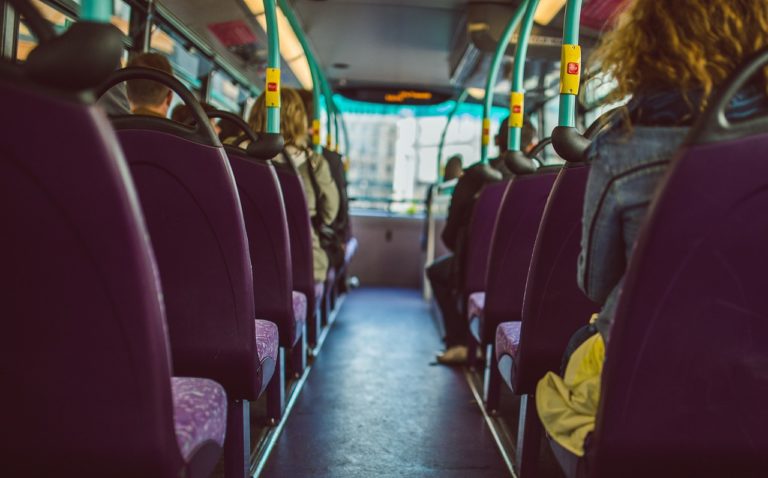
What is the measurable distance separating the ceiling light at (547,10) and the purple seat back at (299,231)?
2603mm

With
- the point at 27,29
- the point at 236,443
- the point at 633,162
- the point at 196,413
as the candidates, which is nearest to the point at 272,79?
the point at 27,29

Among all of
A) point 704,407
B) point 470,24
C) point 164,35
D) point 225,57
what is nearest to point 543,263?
point 704,407

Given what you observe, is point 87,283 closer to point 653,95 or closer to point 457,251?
point 653,95

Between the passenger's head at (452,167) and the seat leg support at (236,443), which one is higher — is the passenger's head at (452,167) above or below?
above

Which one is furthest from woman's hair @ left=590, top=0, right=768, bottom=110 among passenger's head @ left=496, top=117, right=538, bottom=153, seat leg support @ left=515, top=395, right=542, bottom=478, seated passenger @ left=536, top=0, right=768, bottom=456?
passenger's head @ left=496, top=117, right=538, bottom=153

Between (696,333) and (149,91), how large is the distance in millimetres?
2259

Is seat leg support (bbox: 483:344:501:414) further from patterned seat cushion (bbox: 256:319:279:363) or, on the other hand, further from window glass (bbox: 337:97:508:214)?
window glass (bbox: 337:97:508:214)

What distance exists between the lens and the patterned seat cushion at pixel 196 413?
4.00ft

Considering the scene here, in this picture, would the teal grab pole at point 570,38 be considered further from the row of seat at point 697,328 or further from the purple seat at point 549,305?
the row of seat at point 697,328

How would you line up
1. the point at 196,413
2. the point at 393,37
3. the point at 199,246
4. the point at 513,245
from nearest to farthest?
1. the point at 196,413
2. the point at 199,246
3. the point at 513,245
4. the point at 393,37

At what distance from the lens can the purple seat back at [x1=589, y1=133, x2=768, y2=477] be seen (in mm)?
1044

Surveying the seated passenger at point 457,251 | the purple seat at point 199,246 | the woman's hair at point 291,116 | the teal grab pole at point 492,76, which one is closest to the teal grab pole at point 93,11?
the purple seat at point 199,246

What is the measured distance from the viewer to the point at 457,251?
3.83m

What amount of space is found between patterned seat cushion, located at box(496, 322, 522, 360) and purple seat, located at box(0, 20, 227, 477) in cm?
121
